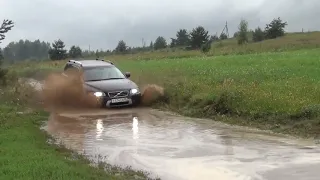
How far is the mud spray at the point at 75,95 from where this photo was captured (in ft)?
53.6

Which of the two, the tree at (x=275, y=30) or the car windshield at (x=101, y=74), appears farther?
the tree at (x=275, y=30)

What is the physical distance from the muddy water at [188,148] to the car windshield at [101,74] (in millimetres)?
3373

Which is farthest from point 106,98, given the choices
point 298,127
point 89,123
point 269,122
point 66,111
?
point 298,127

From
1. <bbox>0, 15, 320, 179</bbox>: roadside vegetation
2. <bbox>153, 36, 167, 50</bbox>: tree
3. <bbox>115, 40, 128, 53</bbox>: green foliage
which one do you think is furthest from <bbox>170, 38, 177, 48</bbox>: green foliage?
<bbox>0, 15, 320, 179</bbox>: roadside vegetation

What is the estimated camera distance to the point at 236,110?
43.4 ft

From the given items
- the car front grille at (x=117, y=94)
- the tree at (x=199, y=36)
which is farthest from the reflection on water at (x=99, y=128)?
the tree at (x=199, y=36)

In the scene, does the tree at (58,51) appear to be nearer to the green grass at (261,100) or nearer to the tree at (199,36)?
the tree at (199,36)

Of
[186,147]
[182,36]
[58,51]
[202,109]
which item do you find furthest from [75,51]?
[186,147]

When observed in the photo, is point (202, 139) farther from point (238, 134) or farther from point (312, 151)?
point (312, 151)

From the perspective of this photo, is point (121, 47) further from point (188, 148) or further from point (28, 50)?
point (188, 148)

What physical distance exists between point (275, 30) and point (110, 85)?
68461mm

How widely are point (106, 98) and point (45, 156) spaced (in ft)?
26.1

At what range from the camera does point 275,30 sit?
263 feet

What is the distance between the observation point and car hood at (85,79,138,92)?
15977 mm
